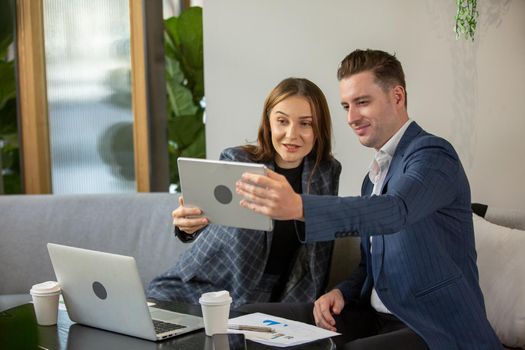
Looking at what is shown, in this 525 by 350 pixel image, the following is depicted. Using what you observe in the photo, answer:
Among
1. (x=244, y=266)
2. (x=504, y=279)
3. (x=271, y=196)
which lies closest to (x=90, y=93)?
(x=244, y=266)

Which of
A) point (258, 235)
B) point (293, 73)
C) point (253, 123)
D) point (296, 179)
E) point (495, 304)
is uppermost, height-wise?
point (293, 73)

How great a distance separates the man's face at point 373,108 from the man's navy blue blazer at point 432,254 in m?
0.06

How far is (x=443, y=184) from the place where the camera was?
1.83m

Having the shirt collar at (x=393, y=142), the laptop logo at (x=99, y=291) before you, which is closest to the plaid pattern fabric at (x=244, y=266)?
the shirt collar at (x=393, y=142)

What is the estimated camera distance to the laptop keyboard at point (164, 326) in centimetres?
182

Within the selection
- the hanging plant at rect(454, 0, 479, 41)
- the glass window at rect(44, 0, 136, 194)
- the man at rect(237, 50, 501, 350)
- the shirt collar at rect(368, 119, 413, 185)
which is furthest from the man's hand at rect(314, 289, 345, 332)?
the glass window at rect(44, 0, 136, 194)

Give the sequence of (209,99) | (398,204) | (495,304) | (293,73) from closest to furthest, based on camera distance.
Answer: (398,204) < (495,304) < (293,73) < (209,99)

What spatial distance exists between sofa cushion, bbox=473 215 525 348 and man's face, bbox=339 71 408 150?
0.57 metres

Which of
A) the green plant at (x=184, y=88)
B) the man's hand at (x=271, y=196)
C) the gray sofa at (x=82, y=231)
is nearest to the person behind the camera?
the man's hand at (x=271, y=196)

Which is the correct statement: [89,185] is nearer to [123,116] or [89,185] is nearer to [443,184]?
[123,116]

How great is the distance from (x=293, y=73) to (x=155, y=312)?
1457 mm

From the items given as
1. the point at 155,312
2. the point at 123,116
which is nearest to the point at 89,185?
the point at 123,116

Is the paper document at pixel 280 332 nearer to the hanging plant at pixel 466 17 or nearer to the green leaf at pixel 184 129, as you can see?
the hanging plant at pixel 466 17

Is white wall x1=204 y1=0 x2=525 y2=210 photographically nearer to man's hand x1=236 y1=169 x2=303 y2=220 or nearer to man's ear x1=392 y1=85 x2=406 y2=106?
man's ear x1=392 y1=85 x2=406 y2=106
